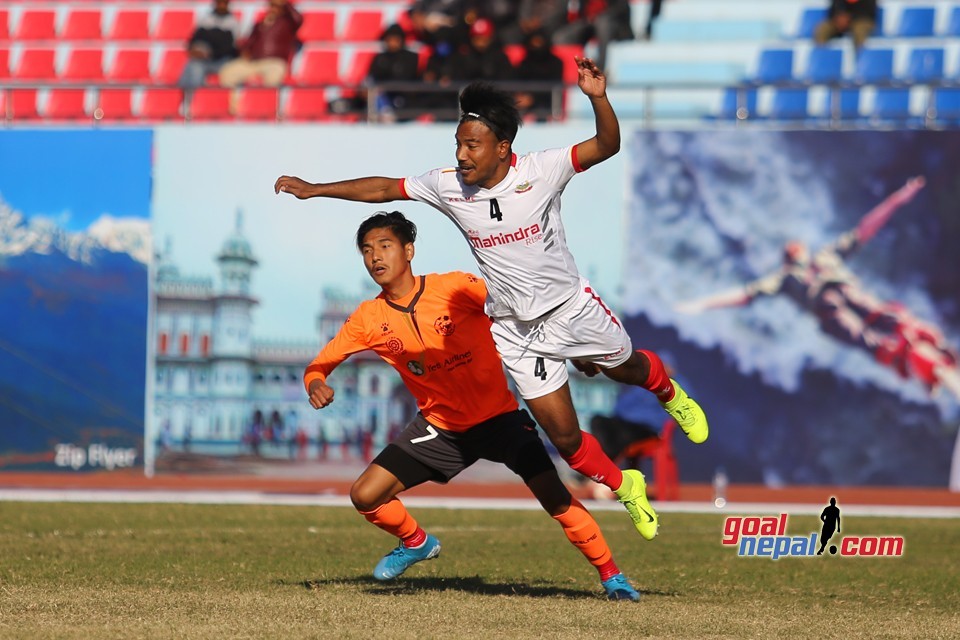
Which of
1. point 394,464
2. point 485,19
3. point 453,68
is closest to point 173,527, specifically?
point 394,464

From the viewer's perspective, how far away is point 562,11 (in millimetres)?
19828

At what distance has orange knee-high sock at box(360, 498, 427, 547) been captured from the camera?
8.66m

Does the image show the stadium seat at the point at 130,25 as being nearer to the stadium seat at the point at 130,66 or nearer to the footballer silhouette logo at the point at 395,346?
the stadium seat at the point at 130,66

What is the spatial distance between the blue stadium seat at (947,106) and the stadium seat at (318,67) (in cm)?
809

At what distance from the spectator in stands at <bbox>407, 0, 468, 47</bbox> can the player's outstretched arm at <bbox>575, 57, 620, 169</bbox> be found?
38.7 ft

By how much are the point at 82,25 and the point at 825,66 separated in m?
11.1

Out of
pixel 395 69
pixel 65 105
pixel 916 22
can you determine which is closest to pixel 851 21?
pixel 916 22

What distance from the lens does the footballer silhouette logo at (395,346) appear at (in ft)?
28.3

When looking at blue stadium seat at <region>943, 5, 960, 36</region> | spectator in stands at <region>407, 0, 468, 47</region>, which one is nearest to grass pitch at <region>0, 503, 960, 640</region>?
spectator in stands at <region>407, 0, 468, 47</region>

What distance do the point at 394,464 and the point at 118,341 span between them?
38.9 feet

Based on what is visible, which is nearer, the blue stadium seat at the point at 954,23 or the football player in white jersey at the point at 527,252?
the football player in white jersey at the point at 527,252

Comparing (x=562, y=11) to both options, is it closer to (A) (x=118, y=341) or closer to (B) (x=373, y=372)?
(B) (x=373, y=372)

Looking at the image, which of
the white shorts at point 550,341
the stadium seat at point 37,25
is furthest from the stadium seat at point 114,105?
the white shorts at point 550,341

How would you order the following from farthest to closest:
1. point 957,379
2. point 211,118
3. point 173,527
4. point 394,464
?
1. point 211,118
2. point 957,379
3. point 173,527
4. point 394,464
